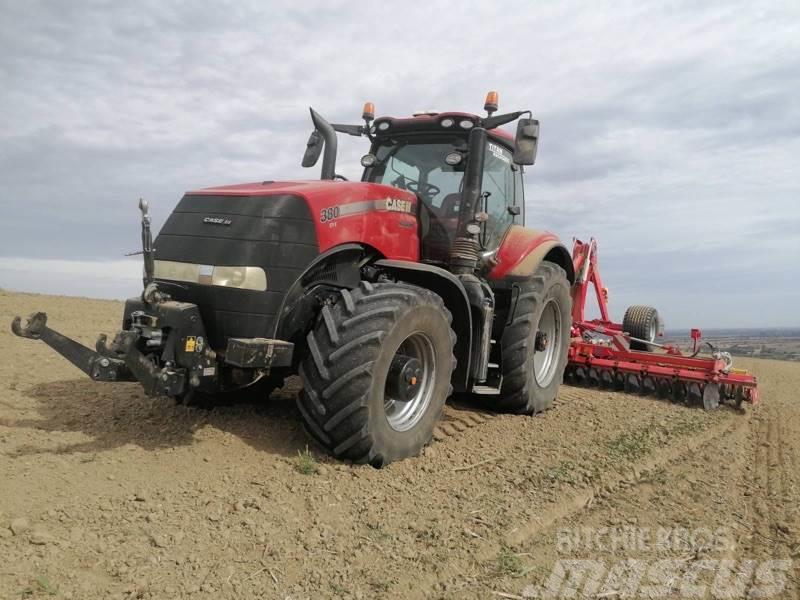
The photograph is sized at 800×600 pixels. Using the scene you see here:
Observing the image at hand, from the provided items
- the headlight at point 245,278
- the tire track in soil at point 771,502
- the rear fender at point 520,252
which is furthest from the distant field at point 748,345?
the headlight at point 245,278

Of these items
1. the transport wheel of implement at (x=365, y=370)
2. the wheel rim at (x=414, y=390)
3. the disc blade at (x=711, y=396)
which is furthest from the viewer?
the disc blade at (x=711, y=396)

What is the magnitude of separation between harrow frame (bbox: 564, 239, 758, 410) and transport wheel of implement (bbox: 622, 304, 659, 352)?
0.46m

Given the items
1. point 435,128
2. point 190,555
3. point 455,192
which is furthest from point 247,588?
point 435,128

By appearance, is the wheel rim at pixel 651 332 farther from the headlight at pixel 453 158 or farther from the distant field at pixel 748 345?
the headlight at pixel 453 158

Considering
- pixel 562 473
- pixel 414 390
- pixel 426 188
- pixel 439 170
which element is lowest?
pixel 562 473

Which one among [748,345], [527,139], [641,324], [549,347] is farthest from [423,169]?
[748,345]

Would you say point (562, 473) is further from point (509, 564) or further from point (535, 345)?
point (535, 345)

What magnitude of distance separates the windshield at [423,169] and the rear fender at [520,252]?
0.76 metres

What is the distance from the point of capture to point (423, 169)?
17.6ft

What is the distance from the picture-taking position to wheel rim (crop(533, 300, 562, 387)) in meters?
6.16

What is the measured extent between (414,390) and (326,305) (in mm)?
941

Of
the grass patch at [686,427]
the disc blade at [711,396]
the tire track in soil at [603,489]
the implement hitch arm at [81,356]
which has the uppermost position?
the implement hitch arm at [81,356]

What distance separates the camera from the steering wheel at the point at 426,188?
5270mm

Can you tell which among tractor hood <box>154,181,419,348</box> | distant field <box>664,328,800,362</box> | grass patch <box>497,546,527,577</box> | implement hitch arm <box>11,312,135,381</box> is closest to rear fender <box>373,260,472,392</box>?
tractor hood <box>154,181,419,348</box>
